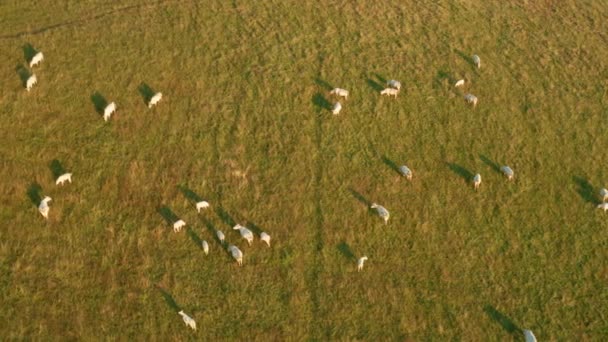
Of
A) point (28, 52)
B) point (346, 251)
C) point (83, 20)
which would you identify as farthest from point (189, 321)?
point (83, 20)

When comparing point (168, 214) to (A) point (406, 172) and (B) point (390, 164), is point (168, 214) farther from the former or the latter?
(A) point (406, 172)

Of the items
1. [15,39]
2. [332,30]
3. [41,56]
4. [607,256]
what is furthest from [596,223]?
[15,39]

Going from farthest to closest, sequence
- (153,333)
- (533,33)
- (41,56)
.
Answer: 1. (533,33)
2. (41,56)
3. (153,333)

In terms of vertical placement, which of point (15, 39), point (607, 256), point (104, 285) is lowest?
point (607, 256)

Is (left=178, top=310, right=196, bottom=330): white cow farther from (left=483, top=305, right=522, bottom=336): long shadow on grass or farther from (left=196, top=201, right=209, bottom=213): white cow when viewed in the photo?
(left=483, top=305, right=522, bottom=336): long shadow on grass

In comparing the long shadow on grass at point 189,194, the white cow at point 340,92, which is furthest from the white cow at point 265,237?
the white cow at point 340,92

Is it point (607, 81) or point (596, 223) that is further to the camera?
point (607, 81)

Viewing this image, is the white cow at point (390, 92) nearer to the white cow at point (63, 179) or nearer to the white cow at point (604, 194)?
the white cow at point (604, 194)

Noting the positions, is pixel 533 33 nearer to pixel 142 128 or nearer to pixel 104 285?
pixel 142 128
